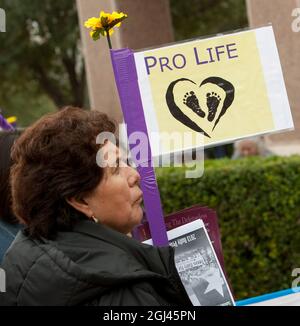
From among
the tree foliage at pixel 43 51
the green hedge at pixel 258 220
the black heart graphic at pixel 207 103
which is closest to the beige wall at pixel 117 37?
the green hedge at pixel 258 220

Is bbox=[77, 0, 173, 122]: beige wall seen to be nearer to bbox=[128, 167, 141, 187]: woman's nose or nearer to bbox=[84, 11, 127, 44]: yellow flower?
bbox=[84, 11, 127, 44]: yellow flower

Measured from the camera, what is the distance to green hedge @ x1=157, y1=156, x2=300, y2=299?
5.45 meters

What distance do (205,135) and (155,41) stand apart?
7384 millimetres

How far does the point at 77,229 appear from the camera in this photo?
1817mm

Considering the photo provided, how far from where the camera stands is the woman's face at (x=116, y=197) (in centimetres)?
189

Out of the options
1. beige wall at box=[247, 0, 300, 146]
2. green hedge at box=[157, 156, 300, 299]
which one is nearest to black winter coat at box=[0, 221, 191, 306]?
green hedge at box=[157, 156, 300, 299]

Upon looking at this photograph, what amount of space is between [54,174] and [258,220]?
3852 millimetres

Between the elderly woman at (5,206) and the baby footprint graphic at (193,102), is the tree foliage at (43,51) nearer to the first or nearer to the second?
the elderly woman at (5,206)

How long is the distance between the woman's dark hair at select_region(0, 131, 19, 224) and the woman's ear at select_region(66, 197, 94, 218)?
1.03 m

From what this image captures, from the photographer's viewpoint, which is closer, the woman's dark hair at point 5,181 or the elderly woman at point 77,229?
the elderly woman at point 77,229

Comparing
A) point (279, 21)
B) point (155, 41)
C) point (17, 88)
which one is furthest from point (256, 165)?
point (17, 88)

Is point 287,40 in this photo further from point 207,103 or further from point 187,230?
point 187,230

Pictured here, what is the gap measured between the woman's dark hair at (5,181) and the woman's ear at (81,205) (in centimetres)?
103

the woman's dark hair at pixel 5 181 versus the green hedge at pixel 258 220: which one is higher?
the woman's dark hair at pixel 5 181
